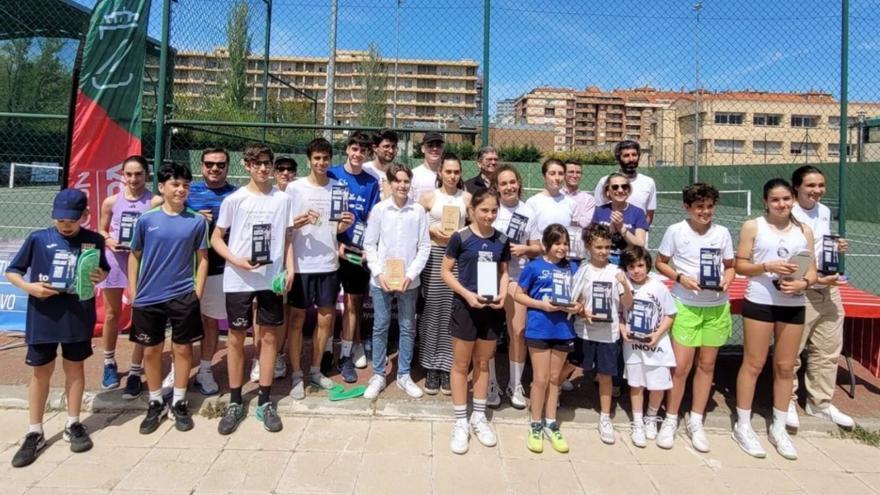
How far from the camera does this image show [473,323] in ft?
12.9

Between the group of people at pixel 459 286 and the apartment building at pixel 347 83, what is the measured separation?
289 centimetres

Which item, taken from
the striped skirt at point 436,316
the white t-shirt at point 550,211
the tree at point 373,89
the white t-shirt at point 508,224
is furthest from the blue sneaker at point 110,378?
the tree at point 373,89

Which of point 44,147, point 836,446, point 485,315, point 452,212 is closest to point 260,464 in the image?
point 485,315

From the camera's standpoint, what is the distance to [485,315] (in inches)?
156

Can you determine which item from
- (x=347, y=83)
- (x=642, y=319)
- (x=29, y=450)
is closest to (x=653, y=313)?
(x=642, y=319)

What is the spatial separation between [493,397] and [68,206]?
338 centimetres

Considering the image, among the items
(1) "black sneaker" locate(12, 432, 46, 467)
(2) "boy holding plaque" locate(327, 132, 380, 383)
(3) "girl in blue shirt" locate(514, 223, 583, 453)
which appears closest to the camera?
(1) "black sneaker" locate(12, 432, 46, 467)

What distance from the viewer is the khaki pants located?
14.5 ft

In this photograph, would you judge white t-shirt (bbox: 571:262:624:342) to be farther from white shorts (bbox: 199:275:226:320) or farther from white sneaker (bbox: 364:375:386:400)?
white shorts (bbox: 199:275:226:320)

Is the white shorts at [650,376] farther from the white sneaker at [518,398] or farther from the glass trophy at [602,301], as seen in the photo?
the white sneaker at [518,398]

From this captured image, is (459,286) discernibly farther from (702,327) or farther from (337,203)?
(702,327)

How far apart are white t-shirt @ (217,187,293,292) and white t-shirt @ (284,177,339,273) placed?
11.6 inches

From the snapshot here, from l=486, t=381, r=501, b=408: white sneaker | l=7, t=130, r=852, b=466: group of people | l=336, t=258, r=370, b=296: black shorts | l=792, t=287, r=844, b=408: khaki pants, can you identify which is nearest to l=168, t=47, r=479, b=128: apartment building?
l=336, t=258, r=370, b=296: black shorts

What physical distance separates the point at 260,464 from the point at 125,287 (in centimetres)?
227
